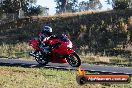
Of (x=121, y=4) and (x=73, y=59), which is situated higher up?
(x=121, y=4)

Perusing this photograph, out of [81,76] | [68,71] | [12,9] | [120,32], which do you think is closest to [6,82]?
[68,71]

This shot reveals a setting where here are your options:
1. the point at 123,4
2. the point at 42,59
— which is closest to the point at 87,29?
the point at 123,4

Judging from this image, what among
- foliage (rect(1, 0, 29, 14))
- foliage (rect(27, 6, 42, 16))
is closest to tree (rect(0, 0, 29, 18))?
foliage (rect(1, 0, 29, 14))

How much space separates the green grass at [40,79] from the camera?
13.4 metres

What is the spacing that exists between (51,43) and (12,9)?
51.1 metres

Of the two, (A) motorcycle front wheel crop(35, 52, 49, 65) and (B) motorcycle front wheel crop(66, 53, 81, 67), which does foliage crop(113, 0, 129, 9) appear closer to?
(A) motorcycle front wheel crop(35, 52, 49, 65)

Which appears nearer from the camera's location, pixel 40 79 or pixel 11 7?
pixel 40 79

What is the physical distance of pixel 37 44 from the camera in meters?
17.5

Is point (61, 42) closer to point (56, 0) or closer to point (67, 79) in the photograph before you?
point (67, 79)

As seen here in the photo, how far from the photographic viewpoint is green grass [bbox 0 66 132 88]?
13.4 meters

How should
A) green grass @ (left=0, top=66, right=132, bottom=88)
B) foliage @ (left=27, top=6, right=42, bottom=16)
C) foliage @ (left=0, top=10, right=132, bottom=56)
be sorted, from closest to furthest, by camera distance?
green grass @ (left=0, top=66, right=132, bottom=88)
foliage @ (left=0, top=10, right=132, bottom=56)
foliage @ (left=27, top=6, right=42, bottom=16)

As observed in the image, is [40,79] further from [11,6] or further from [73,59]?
[11,6]

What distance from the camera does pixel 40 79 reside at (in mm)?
14625

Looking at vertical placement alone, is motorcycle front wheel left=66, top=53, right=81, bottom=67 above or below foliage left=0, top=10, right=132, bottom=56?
above
